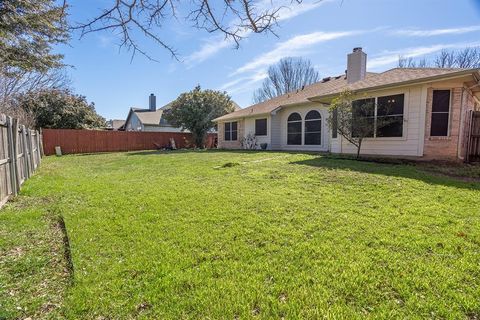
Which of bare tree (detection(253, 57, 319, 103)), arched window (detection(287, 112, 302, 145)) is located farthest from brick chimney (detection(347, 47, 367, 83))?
bare tree (detection(253, 57, 319, 103))

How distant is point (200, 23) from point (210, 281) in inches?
117

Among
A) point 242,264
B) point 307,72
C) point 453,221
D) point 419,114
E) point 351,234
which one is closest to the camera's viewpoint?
point 242,264

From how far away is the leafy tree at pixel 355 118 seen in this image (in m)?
9.98

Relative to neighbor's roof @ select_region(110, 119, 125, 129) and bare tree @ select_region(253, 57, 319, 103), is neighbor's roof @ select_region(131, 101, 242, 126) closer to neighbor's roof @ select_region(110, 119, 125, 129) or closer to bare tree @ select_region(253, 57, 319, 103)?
bare tree @ select_region(253, 57, 319, 103)

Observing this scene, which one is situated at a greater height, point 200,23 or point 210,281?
point 200,23

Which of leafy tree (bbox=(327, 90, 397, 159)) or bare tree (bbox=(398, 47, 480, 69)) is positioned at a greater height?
bare tree (bbox=(398, 47, 480, 69))

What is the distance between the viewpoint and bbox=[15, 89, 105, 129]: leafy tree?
66.5 ft

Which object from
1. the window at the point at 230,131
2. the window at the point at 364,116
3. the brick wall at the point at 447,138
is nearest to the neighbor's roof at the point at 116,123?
the window at the point at 230,131

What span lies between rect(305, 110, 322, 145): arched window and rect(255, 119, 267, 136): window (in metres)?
3.25

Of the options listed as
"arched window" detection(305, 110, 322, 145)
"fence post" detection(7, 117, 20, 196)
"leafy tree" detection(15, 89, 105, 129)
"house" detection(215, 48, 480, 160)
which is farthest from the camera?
"leafy tree" detection(15, 89, 105, 129)

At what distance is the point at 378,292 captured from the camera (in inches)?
88.7

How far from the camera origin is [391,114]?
1027cm

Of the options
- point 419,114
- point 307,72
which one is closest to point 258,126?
point 419,114

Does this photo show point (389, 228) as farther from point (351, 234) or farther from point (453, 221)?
point (453, 221)
